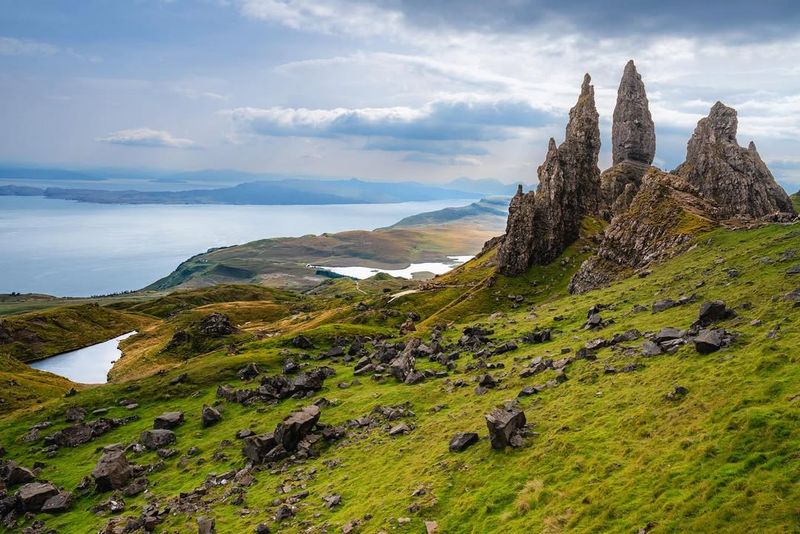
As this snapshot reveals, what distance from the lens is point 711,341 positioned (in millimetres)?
35969

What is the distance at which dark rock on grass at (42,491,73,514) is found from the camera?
49812mm

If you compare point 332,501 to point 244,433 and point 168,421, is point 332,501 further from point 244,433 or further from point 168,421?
point 168,421

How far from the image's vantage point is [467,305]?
132 metres

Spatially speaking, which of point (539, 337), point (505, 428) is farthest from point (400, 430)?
point (539, 337)

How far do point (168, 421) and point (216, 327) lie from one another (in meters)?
71.2

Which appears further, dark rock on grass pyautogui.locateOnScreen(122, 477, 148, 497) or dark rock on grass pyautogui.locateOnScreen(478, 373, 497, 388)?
dark rock on grass pyautogui.locateOnScreen(122, 477, 148, 497)

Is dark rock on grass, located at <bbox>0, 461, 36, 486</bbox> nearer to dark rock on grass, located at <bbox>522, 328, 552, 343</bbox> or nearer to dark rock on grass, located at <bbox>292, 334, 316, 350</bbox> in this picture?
dark rock on grass, located at <bbox>292, 334, 316, 350</bbox>

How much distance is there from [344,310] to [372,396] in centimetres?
10299

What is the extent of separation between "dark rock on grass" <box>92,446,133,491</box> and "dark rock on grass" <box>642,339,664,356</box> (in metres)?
52.0

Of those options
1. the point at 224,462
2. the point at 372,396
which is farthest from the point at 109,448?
the point at 372,396

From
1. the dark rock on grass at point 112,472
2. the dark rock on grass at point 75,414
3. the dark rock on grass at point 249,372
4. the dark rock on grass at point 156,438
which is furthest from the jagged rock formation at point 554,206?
the dark rock on grass at point 112,472

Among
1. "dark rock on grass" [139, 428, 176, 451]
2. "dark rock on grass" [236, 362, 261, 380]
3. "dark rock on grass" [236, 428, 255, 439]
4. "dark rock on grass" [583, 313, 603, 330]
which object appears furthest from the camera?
"dark rock on grass" [236, 362, 261, 380]

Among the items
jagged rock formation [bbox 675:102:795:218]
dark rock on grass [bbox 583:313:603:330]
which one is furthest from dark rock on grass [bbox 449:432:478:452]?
jagged rock formation [bbox 675:102:795:218]

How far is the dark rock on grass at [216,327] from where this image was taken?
13425cm
